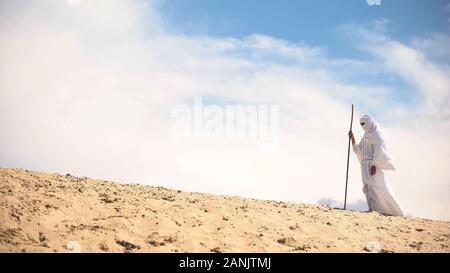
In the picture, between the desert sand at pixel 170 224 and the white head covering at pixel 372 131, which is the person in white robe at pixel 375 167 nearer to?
the white head covering at pixel 372 131

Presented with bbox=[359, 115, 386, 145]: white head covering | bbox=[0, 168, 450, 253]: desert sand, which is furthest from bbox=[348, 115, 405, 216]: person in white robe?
bbox=[0, 168, 450, 253]: desert sand

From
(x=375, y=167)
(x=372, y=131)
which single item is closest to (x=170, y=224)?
(x=375, y=167)

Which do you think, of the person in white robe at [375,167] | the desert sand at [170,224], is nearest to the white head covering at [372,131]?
the person in white robe at [375,167]

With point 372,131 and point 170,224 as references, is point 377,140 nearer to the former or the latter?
point 372,131

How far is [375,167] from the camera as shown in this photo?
41.7ft

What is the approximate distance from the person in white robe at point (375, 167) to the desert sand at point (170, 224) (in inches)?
43.3

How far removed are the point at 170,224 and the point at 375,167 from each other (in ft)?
23.4

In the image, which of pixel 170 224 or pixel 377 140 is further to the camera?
pixel 377 140

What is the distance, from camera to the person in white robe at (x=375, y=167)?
12234 millimetres

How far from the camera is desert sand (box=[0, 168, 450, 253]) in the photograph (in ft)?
25.2

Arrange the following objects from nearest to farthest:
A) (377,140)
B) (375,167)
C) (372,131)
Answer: (375,167)
(377,140)
(372,131)

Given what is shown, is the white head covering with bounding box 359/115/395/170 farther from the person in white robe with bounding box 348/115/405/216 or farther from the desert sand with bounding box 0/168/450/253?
the desert sand with bounding box 0/168/450/253
